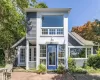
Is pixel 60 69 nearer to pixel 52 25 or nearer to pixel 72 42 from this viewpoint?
pixel 52 25

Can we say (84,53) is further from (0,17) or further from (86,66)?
(0,17)

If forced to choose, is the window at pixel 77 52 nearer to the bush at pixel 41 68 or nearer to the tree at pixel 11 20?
the bush at pixel 41 68

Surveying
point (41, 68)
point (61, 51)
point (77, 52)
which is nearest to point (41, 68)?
point (41, 68)

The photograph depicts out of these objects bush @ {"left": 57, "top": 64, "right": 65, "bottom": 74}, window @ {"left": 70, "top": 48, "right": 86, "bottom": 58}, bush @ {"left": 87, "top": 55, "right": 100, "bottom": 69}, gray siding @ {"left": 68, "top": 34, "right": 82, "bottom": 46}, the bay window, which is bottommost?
bush @ {"left": 57, "top": 64, "right": 65, "bottom": 74}

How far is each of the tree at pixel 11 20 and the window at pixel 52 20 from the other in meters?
2.92

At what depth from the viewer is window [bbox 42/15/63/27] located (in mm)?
23109

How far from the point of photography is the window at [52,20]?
23.1 metres

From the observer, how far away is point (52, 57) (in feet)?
75.3

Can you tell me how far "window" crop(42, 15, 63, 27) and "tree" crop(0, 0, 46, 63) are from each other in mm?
2922

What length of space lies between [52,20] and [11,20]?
4.58 metres

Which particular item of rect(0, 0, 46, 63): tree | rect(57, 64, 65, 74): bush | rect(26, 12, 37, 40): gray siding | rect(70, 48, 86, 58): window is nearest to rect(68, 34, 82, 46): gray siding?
rect(70, 48, 86, 58): window

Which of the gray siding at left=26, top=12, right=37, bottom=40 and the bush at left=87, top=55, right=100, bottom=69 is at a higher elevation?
the gray siding at left=26, top=12, right=37, bottom=40

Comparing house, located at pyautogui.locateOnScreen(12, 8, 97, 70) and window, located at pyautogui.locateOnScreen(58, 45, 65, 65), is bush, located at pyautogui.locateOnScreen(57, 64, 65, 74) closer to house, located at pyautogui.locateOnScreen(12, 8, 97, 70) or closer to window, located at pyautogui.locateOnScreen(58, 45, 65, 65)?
house, located at pyautogui.locateOnScreen(12, 8, 97, 70)

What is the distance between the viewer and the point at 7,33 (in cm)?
2559
